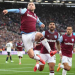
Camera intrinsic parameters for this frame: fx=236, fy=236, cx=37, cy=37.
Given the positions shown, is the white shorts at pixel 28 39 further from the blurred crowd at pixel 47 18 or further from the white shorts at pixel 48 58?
the blurred crowd at pixel 47 18

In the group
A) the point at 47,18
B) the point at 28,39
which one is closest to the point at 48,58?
the point at 28,39

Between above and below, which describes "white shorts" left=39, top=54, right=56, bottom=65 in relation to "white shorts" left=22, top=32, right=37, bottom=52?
below

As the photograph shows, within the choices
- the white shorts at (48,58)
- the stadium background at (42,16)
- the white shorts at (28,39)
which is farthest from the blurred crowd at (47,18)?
the white shorts at (28,39)

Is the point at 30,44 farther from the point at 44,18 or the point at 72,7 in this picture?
the point at 72,7

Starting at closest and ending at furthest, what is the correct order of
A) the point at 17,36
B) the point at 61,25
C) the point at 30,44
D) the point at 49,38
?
A: the point at 30,44 → the point at 49,38 → the point at 17,36 → the point at 61,25

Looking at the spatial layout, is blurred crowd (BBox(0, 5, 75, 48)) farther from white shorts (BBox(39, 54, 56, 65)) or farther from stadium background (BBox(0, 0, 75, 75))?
white shorts (BBox(39, 54, 56, 65))

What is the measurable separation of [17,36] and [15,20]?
22.8 ft

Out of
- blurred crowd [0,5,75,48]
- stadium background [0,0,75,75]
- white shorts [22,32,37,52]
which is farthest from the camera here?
blurred crowd [0,5,75,48]

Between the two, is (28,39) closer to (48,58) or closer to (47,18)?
(48,58)

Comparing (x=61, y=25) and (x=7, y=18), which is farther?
(x=61, y=25)

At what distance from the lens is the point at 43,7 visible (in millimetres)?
55031

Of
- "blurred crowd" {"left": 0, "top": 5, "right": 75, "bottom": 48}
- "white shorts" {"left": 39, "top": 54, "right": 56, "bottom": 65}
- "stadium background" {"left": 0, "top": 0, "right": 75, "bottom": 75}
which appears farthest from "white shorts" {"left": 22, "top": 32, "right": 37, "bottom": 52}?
"blurred crowd" {"left": 0, "top": 5, "right": 75, "bottom": 48}

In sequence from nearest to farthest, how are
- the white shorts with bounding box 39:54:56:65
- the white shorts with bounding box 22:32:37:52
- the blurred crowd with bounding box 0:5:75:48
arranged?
the white shorts with bounding box 22:32:37:52, the white shorts with bounding box 39:54:56:65, the blurred crowd with bounding box 0:5:75:48

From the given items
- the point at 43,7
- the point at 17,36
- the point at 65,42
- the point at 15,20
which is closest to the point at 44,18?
the point at 43,7
